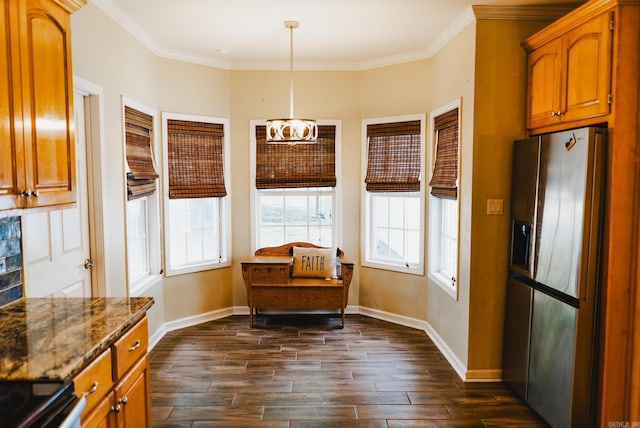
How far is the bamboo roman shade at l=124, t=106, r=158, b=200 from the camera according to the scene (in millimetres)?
3779

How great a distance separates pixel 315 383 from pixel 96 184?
2.16 m

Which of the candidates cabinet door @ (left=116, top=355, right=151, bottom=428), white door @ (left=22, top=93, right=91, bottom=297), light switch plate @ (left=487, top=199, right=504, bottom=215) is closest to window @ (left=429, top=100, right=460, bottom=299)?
light switch plate @ (left=487, top=199, right=504, bottom=215)

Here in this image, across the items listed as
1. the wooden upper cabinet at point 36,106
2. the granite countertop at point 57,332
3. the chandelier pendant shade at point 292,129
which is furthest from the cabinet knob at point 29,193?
the chandelier pendant shade at point 292,129

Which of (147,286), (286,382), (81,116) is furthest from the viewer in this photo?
(147,286)

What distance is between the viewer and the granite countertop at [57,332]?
1.61 m

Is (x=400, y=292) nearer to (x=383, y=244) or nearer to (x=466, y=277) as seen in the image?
(x=383, y=244)

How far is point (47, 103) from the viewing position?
210 cm

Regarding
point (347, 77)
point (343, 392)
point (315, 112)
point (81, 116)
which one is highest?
point (347, 77)

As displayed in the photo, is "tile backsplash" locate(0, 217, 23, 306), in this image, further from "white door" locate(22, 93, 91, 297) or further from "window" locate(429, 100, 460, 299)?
"window" locate(429, 100, 460, 299)

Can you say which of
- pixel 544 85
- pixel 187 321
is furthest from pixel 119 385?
pixel 544 85

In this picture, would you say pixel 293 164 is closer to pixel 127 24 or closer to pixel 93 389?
pixel 127 24

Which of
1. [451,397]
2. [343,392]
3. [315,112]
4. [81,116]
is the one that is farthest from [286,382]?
[315,112]

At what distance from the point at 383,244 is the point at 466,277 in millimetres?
1572

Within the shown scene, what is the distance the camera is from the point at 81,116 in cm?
316
